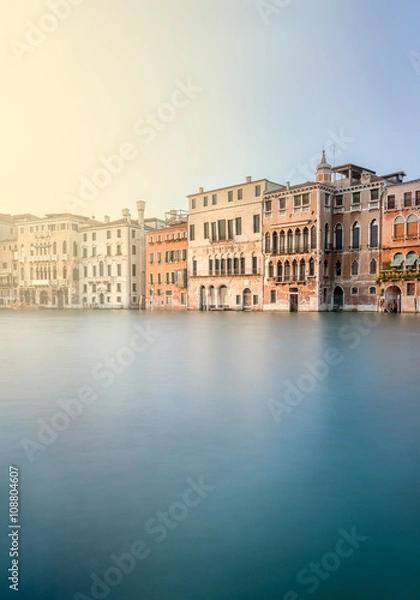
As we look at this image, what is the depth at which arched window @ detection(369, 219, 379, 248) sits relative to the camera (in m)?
40.7

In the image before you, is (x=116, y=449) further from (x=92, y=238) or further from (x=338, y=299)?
(x=92, y=238)

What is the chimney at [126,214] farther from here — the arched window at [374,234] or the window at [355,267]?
the arched window at [374,234]

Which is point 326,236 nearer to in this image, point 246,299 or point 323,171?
point 323,171

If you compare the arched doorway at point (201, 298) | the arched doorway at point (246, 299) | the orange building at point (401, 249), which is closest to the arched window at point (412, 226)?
the orange building at point (401, 249)

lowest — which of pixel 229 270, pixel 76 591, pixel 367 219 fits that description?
pixel 76 591

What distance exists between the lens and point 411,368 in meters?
9.34

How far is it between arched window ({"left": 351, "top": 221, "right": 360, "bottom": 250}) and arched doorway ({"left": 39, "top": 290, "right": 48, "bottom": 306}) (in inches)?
1888

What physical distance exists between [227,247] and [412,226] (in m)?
20.2

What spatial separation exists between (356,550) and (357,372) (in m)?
6.50

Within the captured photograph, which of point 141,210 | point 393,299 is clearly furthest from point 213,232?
point 393,299

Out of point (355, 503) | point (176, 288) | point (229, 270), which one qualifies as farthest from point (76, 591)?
point (176, 288)

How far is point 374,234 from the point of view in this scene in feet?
134

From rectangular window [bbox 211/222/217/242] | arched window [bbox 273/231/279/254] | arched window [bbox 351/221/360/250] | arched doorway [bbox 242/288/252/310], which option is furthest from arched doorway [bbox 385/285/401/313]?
rectangular window [bbox 211/222/217/242]

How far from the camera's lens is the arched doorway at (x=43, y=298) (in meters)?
72.2
